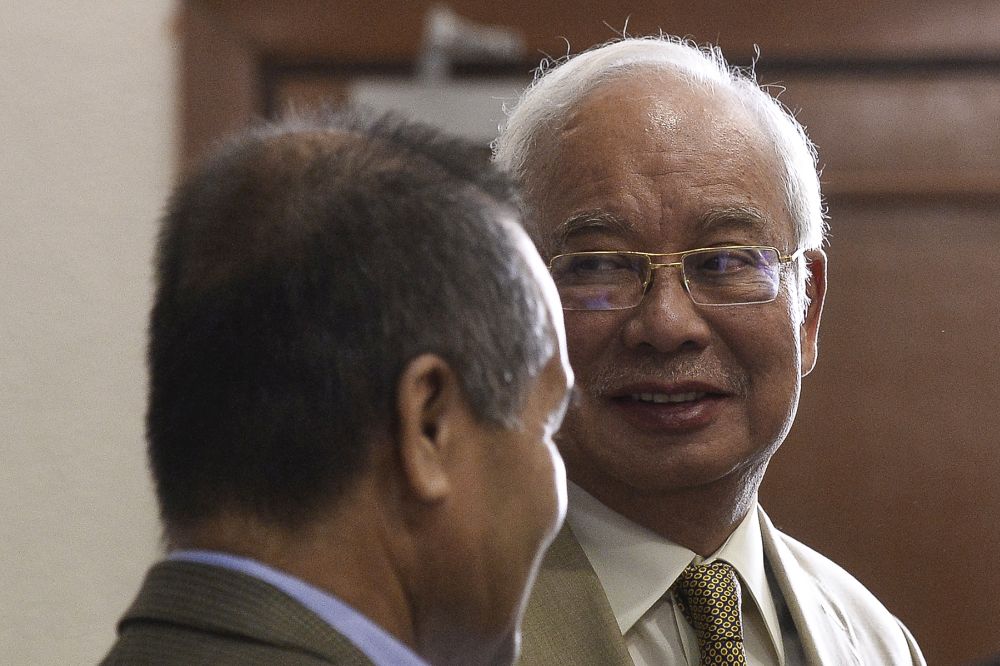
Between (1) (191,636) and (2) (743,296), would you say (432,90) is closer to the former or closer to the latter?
(2) (743,296)

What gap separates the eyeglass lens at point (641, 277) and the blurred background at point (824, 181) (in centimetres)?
90

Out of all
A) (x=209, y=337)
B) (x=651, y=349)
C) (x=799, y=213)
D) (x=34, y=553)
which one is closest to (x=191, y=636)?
(x=209, y=337)

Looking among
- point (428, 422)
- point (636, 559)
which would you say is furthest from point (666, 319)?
point (428, 422)

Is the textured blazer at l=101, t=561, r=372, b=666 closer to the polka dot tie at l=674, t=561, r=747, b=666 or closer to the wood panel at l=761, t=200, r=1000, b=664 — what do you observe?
the polka dot tie at l=674, t=561, r=747, b=666

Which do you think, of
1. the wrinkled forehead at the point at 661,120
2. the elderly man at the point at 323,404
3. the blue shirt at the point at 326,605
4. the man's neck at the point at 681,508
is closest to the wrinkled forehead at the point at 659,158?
the wrinkled forehead at the point at 661,120

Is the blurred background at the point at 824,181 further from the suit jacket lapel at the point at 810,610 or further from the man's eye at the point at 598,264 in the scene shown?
the man's eye at the point at 598,264

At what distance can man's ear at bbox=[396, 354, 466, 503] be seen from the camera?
759mm

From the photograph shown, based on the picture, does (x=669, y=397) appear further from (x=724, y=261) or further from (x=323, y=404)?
(x=323, y=404)

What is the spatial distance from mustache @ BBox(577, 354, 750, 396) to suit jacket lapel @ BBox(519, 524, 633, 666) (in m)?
0.17

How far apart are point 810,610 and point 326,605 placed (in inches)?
27.2

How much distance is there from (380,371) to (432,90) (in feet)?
4.79

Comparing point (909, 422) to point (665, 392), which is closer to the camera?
point (665, 392)

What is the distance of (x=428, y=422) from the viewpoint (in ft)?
2.55

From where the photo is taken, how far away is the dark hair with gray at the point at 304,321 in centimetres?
76
